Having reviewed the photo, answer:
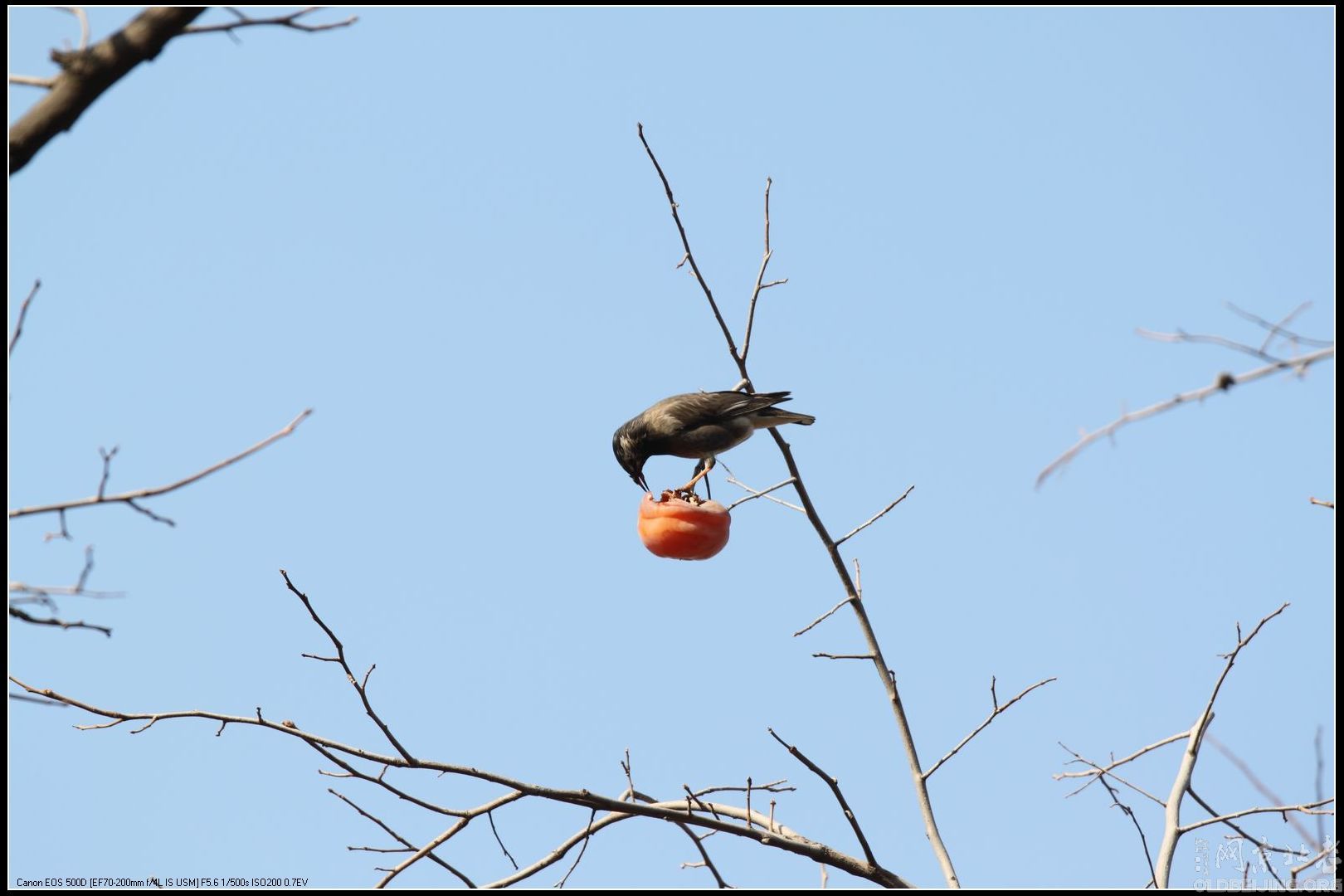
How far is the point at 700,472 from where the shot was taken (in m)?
7.81

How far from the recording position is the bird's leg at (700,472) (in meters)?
7.38

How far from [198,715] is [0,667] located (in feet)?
5.30

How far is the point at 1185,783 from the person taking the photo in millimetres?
5016

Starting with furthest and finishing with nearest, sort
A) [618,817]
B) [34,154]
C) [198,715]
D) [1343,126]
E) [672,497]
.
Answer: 1. [672,497]
2. [618,817]
3. [198,715]
4. [1343,126]
5. [34,154]

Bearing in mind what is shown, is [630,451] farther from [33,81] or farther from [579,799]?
[33,81]

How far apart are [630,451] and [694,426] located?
0.52m

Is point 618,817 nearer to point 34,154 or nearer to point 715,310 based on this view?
point 715,310

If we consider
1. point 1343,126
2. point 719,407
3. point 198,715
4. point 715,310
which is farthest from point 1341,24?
point 719,407

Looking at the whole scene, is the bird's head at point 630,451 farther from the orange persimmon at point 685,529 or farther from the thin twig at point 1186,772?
the thin twig at point 1186,772

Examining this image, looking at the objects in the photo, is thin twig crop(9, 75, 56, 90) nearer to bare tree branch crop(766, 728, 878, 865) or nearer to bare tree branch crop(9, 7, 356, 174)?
bare tree branch crop(9, 7, 356, 174)

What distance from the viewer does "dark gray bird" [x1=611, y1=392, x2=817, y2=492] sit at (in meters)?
8.50

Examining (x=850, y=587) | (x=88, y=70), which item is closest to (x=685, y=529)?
(x=850, y=587)

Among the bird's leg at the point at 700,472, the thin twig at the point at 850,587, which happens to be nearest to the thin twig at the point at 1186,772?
the thin twig at the point at 850,587

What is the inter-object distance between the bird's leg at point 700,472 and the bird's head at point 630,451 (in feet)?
1.91
